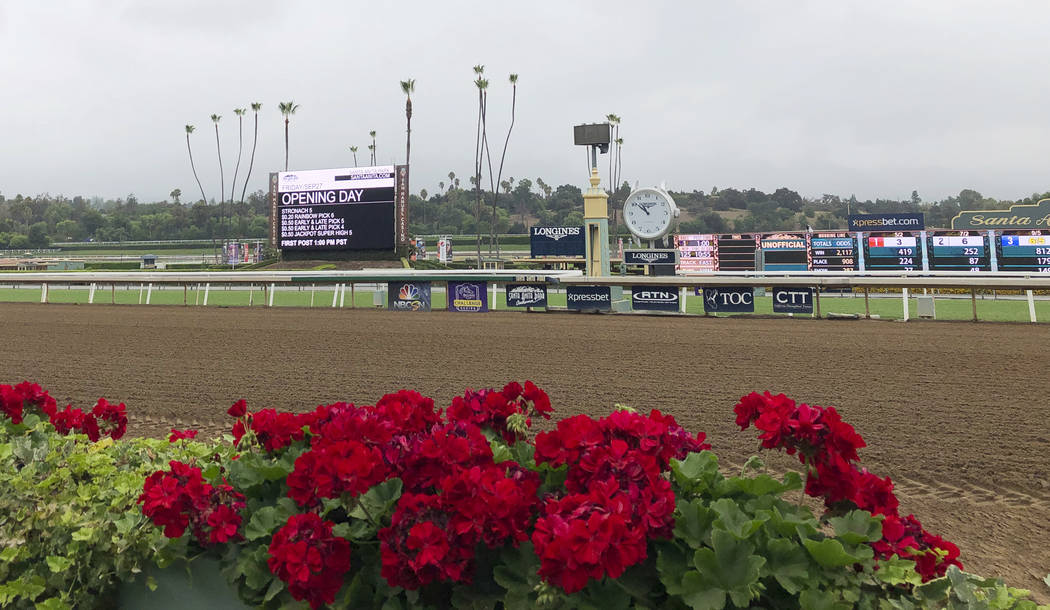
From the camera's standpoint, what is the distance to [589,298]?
20.6 metres

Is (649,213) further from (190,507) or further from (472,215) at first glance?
(472,215)

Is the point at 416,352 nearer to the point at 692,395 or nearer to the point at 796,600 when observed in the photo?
the point at 692,395

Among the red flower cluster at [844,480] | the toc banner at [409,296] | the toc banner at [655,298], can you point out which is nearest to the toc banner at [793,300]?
the toc banner at [655,298]

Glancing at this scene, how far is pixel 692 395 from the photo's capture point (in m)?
8.52

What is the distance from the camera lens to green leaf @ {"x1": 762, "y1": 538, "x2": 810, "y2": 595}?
2.09 metres

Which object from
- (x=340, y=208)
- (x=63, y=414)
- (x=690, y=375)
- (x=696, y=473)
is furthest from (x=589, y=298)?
(x=696, y=473)

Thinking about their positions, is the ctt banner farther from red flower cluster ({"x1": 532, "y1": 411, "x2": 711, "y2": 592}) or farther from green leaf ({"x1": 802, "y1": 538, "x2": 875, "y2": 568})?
green leaf ({"x1": 802, "y1": 538, "x2": 875, "y2": 568})

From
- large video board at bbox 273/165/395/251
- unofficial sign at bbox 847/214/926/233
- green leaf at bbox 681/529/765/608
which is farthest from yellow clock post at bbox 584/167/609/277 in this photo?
green leaf at bbox 681/529/765/608

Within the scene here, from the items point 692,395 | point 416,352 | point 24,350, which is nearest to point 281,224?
point 24,350

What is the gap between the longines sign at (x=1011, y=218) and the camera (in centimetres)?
4444

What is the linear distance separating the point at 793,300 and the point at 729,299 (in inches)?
62.7

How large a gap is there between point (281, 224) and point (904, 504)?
29.8 meters

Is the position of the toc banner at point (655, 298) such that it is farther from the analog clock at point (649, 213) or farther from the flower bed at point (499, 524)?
the flower bed at point (499, 524)

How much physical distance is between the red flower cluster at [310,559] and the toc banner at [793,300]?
17697 millimetres
